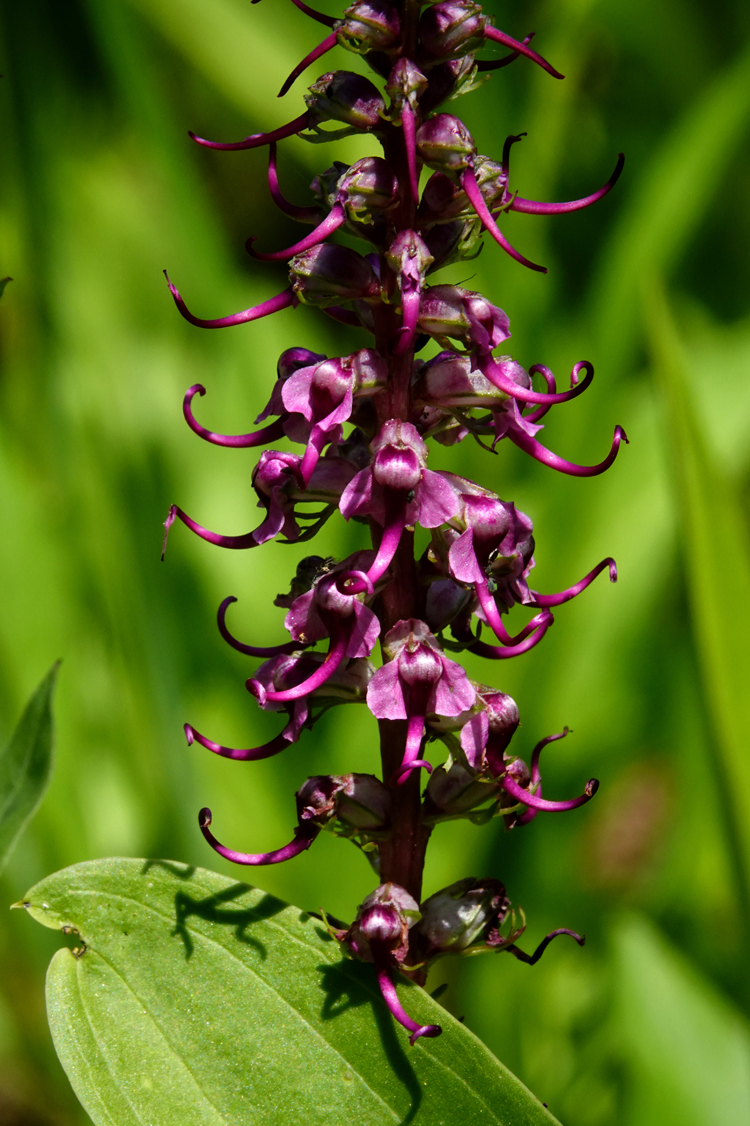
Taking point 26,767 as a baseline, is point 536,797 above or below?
above

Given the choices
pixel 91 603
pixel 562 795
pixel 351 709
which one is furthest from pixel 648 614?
pixel 91 603

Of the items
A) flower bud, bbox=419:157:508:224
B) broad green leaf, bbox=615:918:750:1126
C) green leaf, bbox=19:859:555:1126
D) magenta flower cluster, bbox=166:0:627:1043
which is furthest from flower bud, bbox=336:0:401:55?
broad green leaf, bbox=615:918:750:1126

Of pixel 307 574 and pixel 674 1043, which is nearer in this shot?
pixel 307 574

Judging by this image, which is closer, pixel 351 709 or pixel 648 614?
pixel 351 709

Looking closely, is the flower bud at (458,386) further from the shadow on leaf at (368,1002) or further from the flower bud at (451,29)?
the shadow on leaf at (368,1002)

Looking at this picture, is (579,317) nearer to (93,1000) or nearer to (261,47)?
(261,47)

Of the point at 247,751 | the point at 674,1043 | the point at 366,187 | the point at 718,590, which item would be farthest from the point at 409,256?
the point at 674,1043

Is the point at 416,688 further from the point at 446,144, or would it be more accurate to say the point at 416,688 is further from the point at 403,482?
the point at 446,144
